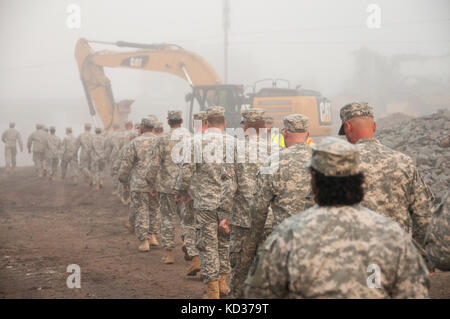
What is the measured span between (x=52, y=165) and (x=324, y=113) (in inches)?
444

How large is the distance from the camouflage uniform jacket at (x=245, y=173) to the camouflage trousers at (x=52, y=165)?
16.7 metres

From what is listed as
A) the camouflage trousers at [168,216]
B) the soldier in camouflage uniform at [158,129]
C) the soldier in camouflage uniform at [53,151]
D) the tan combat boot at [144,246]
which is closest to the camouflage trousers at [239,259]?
the camouflage trousers at [168,216]

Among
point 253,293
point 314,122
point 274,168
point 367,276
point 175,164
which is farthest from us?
point 314,122

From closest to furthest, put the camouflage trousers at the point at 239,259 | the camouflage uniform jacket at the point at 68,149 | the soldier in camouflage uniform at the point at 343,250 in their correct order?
the soldier in camouflage uniform at the point at 343,250 < the camouflage trousers at the point at 239,259 < the camouflage uniform jacket at the point at 68,149

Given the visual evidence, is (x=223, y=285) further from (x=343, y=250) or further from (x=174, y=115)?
(x=343, y=250)

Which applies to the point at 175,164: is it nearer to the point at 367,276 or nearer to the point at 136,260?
the point at 136,260

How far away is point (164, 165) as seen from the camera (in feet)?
25.2

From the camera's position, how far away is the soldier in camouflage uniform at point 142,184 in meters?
8.56

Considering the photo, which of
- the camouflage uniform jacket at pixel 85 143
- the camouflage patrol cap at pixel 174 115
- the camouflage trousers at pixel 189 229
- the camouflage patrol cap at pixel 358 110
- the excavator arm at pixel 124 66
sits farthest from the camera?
the excavator arm at pixel 124 66

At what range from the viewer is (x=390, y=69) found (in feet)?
180

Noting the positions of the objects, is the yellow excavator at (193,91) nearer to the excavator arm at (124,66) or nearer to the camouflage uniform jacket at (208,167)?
the excavator arm at (124,66)

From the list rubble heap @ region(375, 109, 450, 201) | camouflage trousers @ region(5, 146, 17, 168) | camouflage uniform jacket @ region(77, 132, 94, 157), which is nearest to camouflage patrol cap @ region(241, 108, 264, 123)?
rubble heap @ region(375, 109, 450, 201)

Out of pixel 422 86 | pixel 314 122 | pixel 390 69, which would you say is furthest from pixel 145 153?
pixel 390 69
